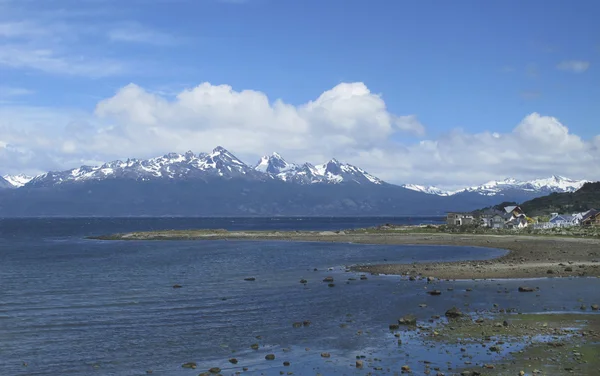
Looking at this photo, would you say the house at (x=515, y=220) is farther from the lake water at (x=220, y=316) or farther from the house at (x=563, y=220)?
the lake water at (x=220, y=316)

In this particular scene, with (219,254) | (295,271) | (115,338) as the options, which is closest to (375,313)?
(115,338)

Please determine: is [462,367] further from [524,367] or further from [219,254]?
[219,254]

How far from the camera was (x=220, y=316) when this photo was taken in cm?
4275

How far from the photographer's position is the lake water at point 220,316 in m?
30.2

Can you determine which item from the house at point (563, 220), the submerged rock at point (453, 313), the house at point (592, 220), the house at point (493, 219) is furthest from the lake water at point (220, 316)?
the house at point (563, 220)

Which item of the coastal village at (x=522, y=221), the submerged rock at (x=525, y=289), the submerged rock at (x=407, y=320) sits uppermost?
the coastal village at (x=522, y=221)

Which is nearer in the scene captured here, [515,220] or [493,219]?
[515,220]

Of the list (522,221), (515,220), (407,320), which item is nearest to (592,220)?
(522,221)

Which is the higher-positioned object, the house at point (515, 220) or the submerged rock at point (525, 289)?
the house at point (515, 220)

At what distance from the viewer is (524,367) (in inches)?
1051

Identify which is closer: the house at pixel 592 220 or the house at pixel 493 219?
the house at pixel 592 220

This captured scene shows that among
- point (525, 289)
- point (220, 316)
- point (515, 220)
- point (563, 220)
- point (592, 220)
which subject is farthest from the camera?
point (563, 220)

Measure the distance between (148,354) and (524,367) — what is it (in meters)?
19.3

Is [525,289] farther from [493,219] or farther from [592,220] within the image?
[592,220]
